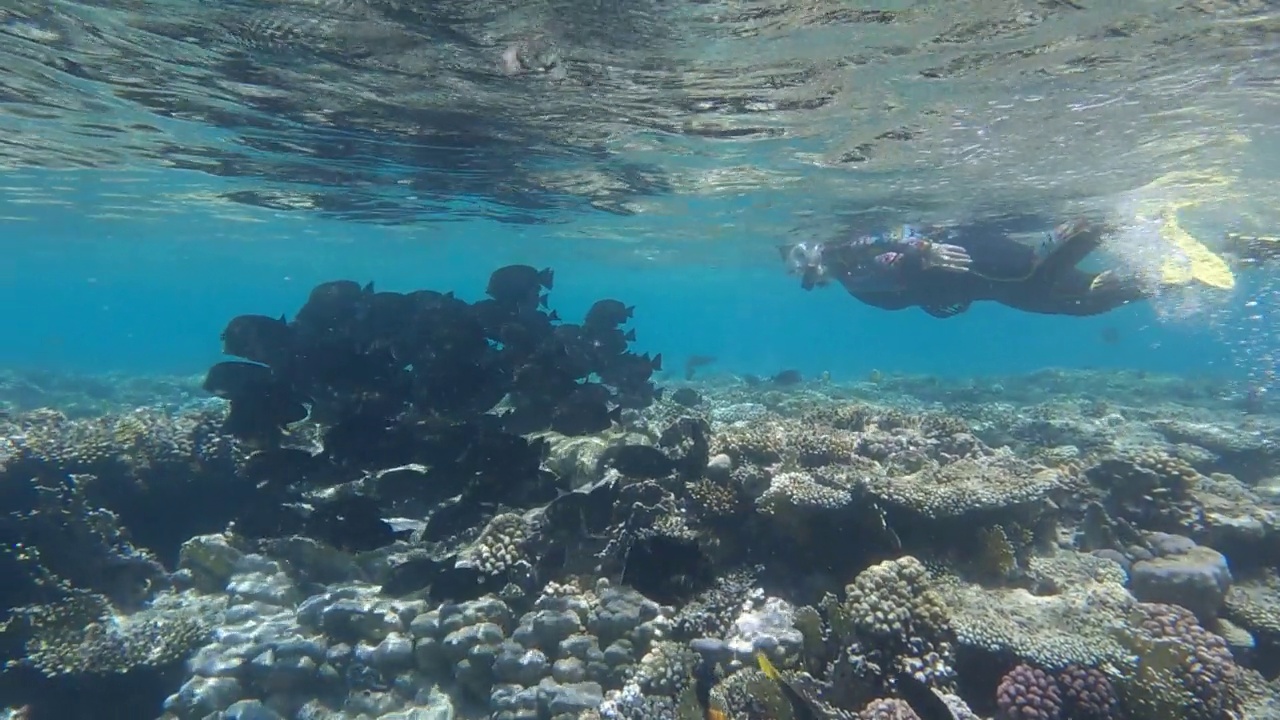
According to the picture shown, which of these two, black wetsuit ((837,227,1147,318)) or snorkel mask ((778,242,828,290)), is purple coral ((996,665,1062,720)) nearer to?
black wetsuit ((837,227,1147,318))

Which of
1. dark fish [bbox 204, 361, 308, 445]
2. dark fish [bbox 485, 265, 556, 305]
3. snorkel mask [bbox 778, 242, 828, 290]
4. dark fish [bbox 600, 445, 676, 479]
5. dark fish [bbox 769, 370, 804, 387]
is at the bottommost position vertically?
dark fish [bbox 769, 370, 804, 387]

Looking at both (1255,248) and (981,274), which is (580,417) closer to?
(981,274)

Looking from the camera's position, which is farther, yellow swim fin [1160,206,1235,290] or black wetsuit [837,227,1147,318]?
yellow swim fin [1160,206,1235,290]

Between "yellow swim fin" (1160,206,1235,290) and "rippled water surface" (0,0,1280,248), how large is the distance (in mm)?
2204

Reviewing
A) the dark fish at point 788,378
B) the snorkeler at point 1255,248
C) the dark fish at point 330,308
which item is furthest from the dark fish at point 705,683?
the snorkeler at point 1255,248

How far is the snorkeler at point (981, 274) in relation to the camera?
16531 mm

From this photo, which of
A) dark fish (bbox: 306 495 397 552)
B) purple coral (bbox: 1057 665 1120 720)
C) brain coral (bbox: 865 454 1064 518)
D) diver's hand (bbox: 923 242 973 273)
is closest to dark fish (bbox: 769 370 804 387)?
diver's hand (bbox: 923 242 973 273)

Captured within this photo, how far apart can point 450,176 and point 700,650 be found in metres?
16.6

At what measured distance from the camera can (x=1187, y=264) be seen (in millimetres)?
22266

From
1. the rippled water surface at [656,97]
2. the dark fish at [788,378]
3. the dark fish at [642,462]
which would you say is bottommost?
the dark fish at [788,378]

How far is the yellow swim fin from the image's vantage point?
18.2 metres

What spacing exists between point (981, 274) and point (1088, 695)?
1472 centimetres

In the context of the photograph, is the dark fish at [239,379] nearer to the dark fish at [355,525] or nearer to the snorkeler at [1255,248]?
the dark fish at [355,525]

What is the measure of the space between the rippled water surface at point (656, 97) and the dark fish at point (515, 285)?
3.19 m
